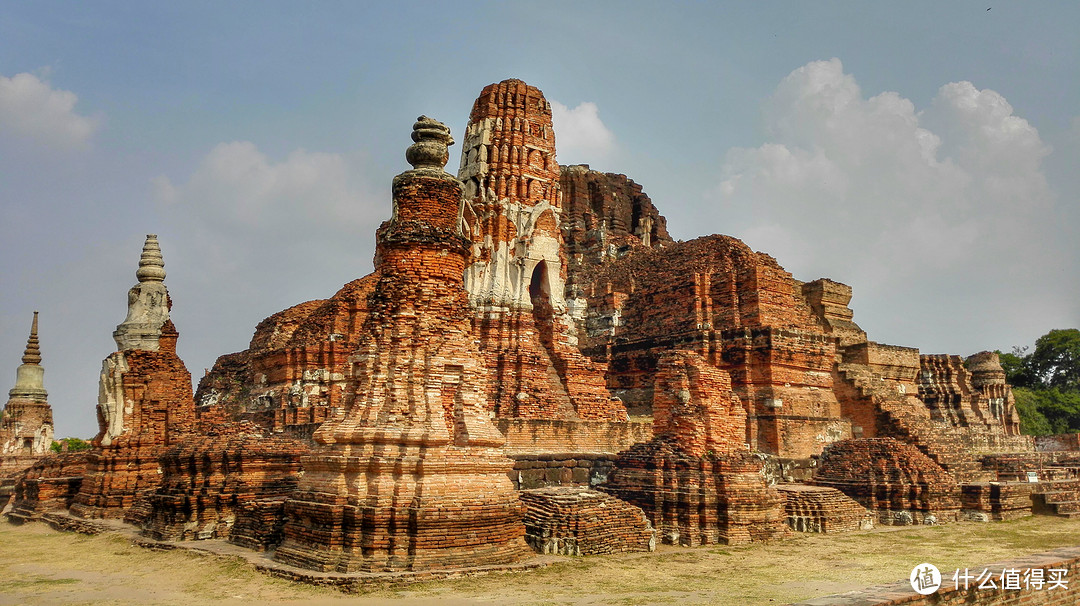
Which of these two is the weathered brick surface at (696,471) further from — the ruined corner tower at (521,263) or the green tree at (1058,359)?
the green tree at (1058,359)

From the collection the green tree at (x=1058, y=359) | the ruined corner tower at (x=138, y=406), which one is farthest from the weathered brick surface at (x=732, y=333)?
the green tree at (x=1058, y=359)

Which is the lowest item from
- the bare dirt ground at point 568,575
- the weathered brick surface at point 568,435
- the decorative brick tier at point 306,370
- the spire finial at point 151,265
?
the bare dirt ground at point 568,575

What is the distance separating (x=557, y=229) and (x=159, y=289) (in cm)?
860

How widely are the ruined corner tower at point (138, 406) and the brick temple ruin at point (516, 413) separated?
5cm

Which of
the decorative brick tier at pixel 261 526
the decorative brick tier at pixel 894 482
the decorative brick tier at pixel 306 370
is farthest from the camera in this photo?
the decorative brick tier at pixel 306 370

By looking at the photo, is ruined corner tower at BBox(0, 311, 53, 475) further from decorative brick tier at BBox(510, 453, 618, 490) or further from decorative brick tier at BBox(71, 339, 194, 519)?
decorative brick tier at BBox(510, 453, 618, 490)

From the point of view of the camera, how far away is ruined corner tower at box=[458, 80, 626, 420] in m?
17.9

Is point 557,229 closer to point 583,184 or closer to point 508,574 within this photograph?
point 508,574

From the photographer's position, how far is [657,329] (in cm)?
2323

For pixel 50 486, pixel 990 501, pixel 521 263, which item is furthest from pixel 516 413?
pixel 50 486

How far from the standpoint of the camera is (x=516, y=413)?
675 inches

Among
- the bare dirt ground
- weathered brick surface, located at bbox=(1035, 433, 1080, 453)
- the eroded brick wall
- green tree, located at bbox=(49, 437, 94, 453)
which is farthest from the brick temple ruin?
green tree, located at bbox=(49, 437, 94, 453)

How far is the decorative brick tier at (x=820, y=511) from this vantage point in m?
Answer: 15.1

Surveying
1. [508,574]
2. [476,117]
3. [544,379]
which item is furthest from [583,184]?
[508,574]
